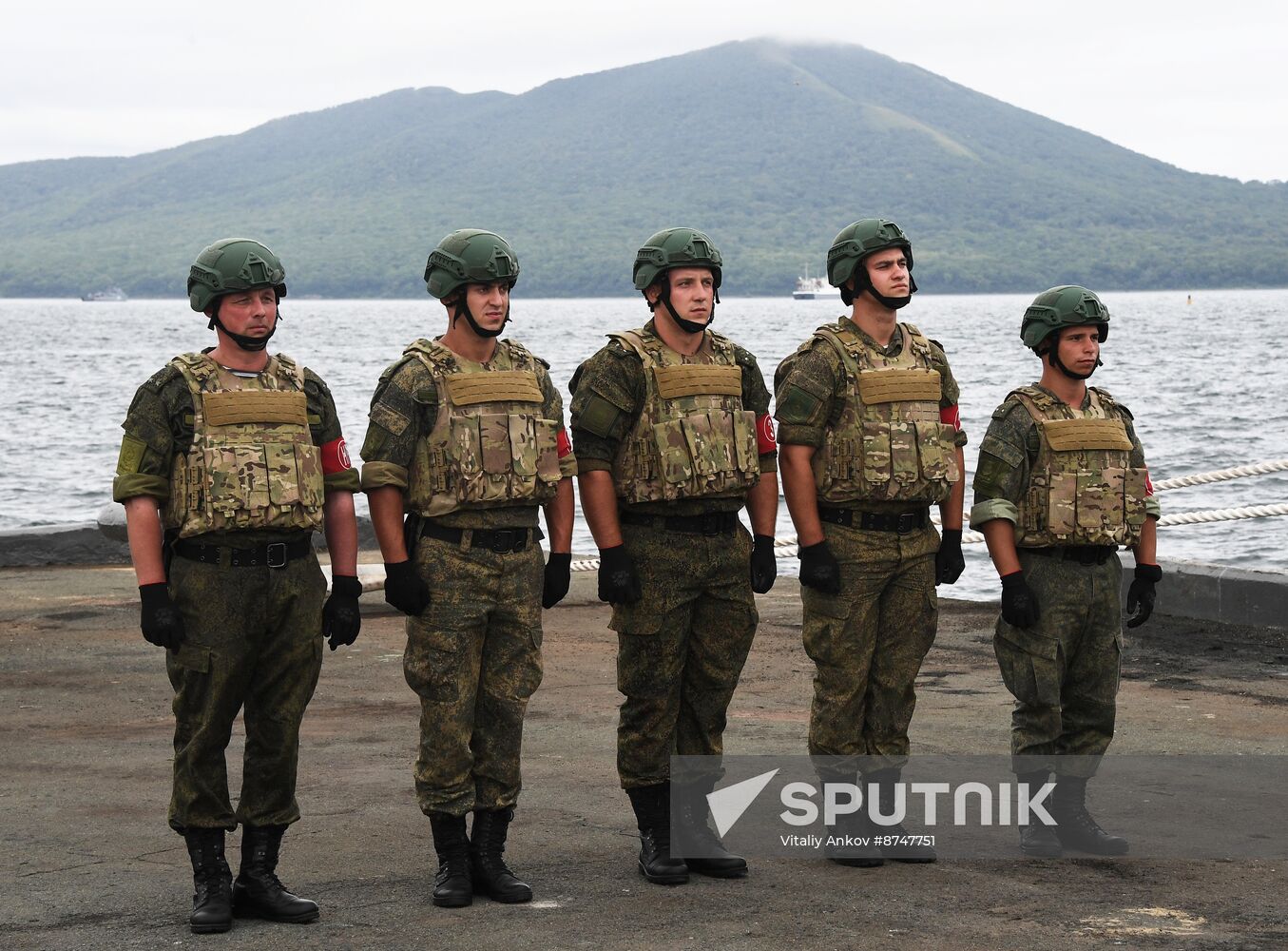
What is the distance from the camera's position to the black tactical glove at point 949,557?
254 inches

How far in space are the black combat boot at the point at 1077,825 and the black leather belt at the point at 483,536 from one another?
2.22 meters

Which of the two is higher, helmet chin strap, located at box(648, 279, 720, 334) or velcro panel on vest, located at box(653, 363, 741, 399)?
helmet chin strap, located at box(648, 279, 720, 334)

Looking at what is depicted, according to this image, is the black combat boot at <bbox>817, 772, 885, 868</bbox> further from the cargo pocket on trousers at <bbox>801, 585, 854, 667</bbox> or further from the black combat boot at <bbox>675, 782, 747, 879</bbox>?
the cargo pocket on trousers at <bbox>801, 585, 854, 667</bbox>

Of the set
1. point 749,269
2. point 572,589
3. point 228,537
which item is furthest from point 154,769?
point 749,269

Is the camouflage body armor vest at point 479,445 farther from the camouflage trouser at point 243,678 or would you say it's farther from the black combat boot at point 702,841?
the black combat boot at point 702,841

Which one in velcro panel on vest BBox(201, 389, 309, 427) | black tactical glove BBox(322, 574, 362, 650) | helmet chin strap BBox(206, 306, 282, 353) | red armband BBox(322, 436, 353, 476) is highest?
helmet chin strap BBox(206, 306, 282, 353)

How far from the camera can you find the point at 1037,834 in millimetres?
6250

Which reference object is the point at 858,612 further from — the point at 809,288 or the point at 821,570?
the point at 809,288

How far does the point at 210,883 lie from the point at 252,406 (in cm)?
150

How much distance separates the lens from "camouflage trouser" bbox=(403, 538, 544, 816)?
18.4 feet

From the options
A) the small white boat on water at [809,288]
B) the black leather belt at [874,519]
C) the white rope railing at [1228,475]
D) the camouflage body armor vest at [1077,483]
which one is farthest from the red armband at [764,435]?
the small white boat on water at [809,288]

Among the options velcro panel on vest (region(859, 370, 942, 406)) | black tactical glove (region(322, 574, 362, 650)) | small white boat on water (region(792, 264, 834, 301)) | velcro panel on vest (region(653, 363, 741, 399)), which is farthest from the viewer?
small white boat on water (region(792, 264, 834, 301))

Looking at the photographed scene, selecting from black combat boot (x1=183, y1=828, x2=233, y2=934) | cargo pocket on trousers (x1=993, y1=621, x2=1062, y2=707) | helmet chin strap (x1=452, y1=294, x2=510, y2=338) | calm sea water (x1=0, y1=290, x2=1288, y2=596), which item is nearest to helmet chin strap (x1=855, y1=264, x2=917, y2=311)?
cargo pocket on trousers (x1=993, y1=621, x2=1062, y2=707)

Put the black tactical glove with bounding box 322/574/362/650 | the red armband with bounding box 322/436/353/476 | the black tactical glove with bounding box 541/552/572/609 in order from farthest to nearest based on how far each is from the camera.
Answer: the black tactical glove with bounding box 541/552/572/609 < the red armband with bounding box 322/436/353/476 < the black tactical glove with bounding box 322/574/362/650
